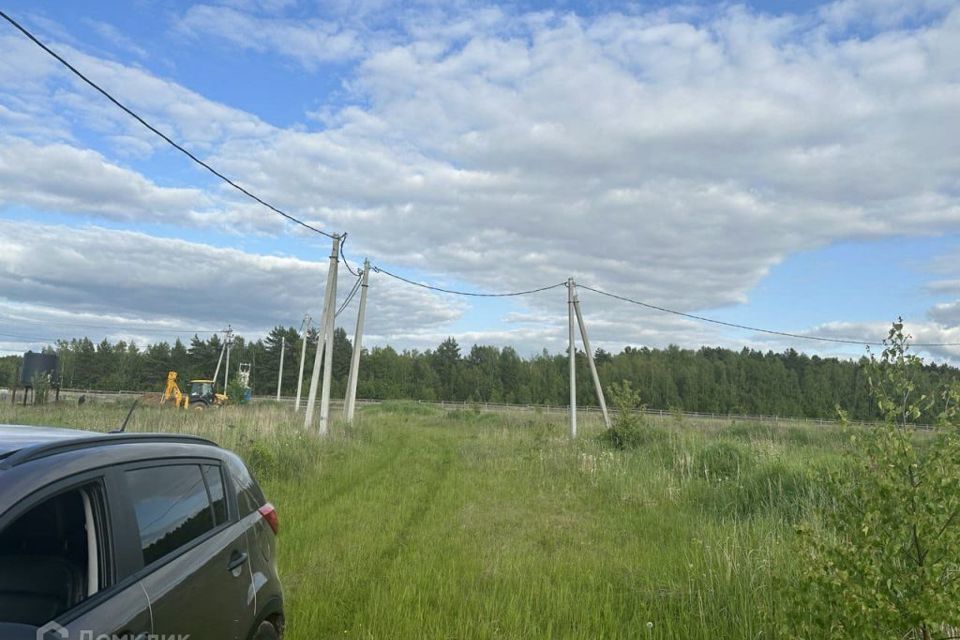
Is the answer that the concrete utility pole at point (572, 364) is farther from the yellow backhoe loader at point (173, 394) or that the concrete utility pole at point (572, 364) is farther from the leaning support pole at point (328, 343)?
the yellow backhoe loader at point (173, 394)

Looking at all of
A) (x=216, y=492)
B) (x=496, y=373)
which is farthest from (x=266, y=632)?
(x=496, y=373)

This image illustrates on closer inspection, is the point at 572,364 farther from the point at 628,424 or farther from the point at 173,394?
the point at 173,394

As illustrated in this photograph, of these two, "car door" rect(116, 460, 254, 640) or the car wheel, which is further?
the car wheel

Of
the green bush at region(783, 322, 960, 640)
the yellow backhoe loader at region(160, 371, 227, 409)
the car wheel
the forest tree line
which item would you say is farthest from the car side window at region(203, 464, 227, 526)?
the forest tree line

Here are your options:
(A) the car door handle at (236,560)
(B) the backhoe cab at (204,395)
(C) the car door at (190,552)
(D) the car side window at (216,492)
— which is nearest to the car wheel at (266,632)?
(C) the car door at (190,552)

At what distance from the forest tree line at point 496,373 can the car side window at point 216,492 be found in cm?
8135

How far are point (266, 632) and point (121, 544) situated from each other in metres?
1.36

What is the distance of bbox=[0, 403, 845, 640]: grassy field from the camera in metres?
5.58

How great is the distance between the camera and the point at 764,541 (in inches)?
290

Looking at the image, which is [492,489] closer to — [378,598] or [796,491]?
[796,491]

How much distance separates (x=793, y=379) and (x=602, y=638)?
89.7 metres

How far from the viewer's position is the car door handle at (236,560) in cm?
331

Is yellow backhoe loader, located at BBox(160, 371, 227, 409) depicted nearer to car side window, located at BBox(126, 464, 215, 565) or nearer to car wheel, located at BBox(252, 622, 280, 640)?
car wheel, located at BBox(252, 622, 280, 640)

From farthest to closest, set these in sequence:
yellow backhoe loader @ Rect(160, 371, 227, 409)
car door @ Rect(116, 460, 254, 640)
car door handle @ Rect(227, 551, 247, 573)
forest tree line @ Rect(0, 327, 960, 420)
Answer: forest tree line @ Rect(0, 327, 960, 420) → yellow backhoe loader @ Rect(160, 371, 227, 409) → car door handle @ Rect(227, 551, 247, 573) → car door @ Rect(116, 460, 254, 640)
